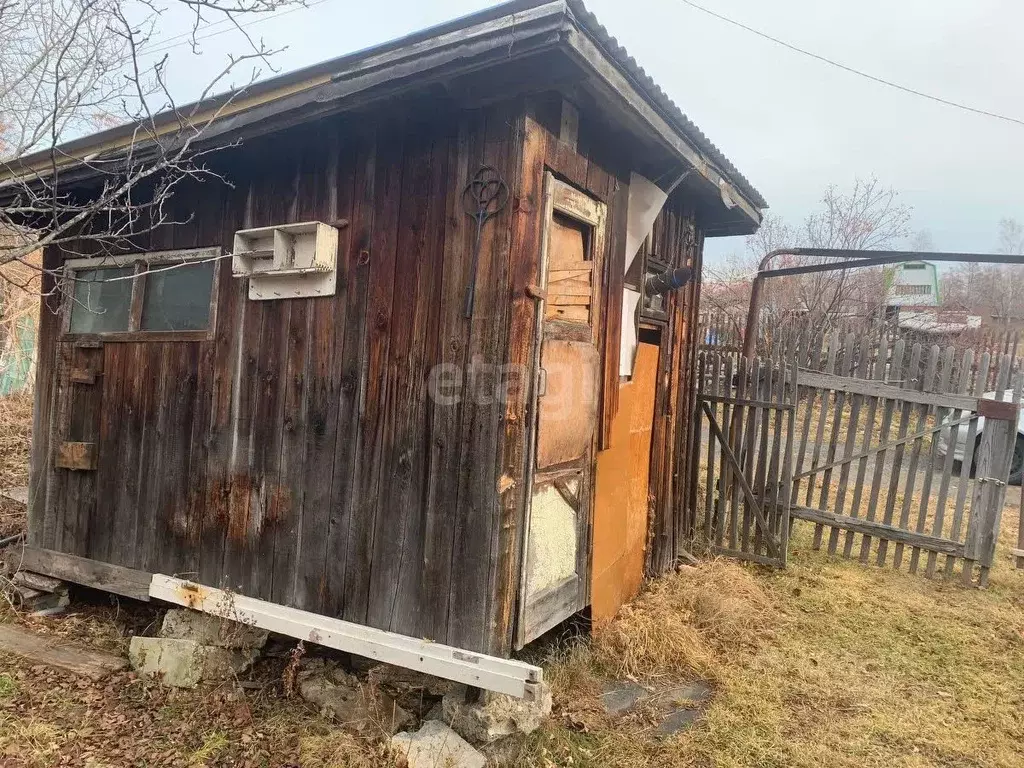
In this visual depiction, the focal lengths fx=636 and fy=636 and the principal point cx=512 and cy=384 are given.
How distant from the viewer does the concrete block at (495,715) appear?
318 centimetres

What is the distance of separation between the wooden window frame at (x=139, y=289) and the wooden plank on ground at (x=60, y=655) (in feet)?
7.14

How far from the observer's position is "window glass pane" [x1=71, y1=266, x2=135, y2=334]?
4766mm

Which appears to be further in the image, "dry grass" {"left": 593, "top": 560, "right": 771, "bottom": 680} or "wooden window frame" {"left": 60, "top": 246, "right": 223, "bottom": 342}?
"wooden window frame" {"left": 60, "top": 246, "right": 223, "bottom": 342}

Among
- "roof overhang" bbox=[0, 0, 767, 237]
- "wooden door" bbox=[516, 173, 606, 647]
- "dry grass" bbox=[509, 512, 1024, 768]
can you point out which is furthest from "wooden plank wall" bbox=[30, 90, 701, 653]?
"dry grass" bbox=[509, 512, 1024, 768]

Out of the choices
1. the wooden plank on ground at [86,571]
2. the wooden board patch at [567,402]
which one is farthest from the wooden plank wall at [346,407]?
the wooden board patch at [567,402]

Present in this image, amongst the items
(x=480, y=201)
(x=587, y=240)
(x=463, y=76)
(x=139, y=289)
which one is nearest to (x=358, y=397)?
(x=480, y=201)

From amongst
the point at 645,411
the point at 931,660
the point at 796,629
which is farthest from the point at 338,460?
the point at 931,660

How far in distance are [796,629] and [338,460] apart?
143 inches

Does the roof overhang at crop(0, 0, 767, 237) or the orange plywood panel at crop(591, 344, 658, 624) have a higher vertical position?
the roof overhang at crop(0, 0, 767, 237)

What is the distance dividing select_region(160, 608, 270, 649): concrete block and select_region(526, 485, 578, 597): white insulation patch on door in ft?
→ 5.93

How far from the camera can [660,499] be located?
5738 mm

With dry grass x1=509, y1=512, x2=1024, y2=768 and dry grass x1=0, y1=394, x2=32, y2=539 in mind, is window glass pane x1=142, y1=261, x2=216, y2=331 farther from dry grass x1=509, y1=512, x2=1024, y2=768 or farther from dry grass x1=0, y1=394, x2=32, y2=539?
dry grass x1=509, y1=512, x2=1024, y2=768

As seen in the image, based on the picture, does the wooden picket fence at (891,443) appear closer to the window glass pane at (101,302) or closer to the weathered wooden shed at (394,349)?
the weathered wooden shed at (394,349)

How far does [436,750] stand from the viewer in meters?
3.07
